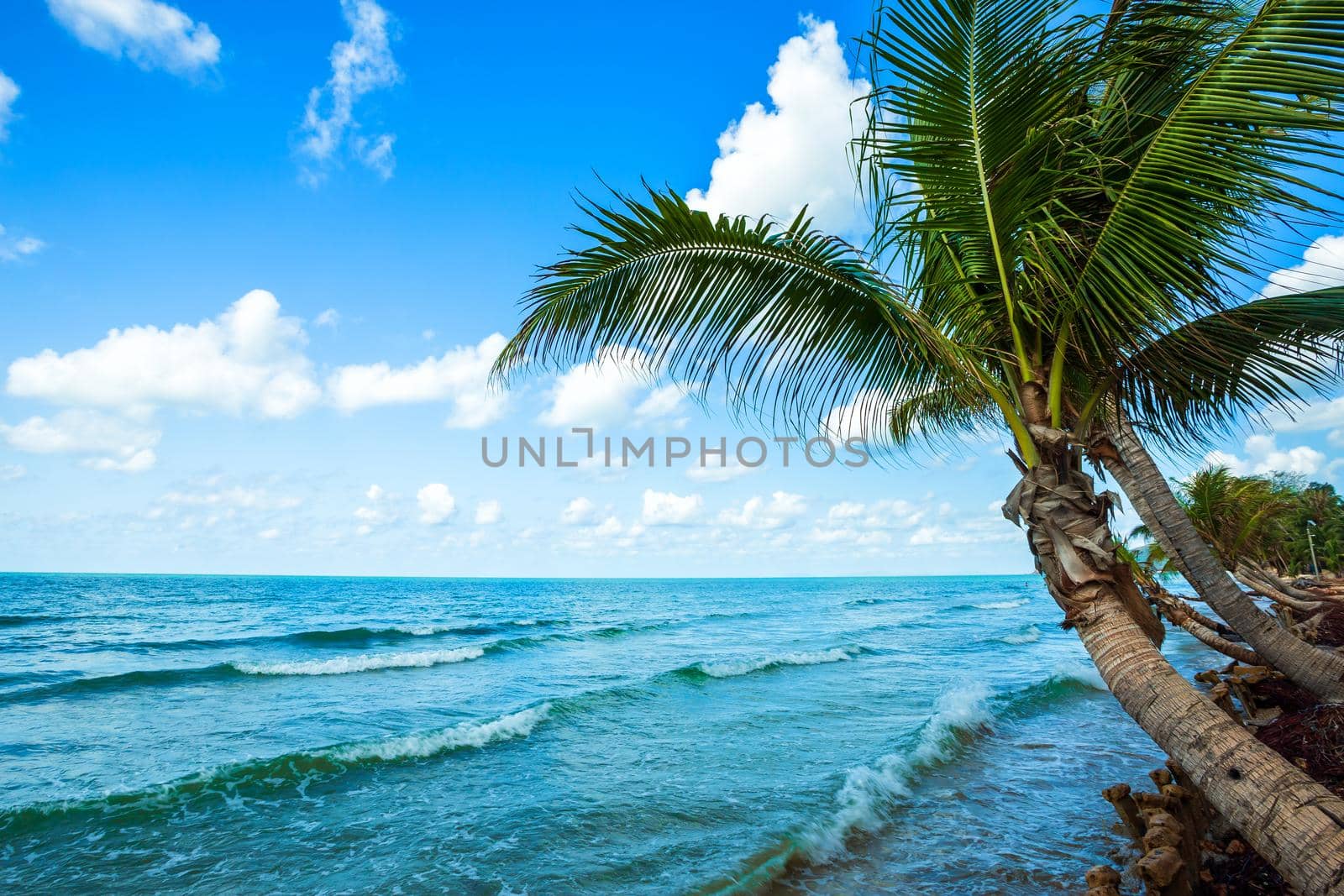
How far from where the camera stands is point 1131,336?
3.43 m

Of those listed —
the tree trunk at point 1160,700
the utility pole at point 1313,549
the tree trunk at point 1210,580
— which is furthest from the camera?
the utility pole at point 1313,549

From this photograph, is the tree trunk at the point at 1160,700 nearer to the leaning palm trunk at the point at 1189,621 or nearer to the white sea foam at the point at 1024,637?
the leaning palm trunk at the point at 1189,621

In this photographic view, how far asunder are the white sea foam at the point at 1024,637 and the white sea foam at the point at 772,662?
7.45 meters

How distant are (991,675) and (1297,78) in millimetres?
17014

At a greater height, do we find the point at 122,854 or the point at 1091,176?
the point at 1091,176

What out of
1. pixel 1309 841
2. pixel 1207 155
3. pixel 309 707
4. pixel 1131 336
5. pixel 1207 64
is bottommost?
pixel 309 707

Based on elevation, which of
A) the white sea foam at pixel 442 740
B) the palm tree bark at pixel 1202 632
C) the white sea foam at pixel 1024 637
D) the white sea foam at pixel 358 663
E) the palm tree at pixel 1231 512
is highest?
the palm tree at pixel 1231 512

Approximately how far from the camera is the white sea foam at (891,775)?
23.2 feet

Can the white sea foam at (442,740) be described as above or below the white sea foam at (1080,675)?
below

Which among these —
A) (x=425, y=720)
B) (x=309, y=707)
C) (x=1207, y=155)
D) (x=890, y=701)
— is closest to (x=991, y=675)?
(x=890, y=701)

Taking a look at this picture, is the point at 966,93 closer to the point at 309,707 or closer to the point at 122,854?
the point at 122,854

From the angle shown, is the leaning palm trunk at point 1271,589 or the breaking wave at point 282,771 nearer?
the breaking wave at point 282,771

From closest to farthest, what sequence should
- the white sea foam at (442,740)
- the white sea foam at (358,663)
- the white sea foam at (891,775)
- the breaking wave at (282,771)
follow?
the white sea foam at (891,775), the breaking wave at (282,771), the white sea foam at (442,740), the white sea foam at (358,663)

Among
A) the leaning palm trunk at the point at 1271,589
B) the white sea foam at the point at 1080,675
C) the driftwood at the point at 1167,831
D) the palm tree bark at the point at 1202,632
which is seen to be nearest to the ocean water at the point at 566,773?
the white sea foam at the point at 1080,675
